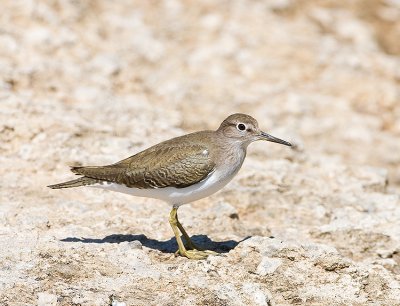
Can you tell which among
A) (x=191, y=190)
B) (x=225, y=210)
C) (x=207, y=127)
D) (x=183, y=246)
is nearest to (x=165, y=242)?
(x=183, y=246)

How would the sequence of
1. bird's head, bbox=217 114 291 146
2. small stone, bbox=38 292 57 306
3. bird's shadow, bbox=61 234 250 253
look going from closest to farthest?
small stone, bbox=38 292 57 306, bird's shadow, bbox=61 234 250 253, bird's head, bbox=217 114 291 146

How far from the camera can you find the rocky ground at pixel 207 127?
790 centimetres

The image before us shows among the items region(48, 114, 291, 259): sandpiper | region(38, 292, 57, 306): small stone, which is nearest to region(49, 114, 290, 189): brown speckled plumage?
region(48, 114, 291, 259): sandpiper

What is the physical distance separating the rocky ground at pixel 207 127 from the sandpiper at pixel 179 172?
0.61m

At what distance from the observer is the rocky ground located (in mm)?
7898

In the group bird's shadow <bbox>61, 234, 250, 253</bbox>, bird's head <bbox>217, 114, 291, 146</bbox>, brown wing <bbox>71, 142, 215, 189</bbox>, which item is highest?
bird's head <bbox>217, 114, 291, 146</bbox>

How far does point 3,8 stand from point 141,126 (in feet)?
13.8

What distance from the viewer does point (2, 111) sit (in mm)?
11203

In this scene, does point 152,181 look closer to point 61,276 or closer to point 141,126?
point 61,276

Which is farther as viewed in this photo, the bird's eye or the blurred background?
the blurred background

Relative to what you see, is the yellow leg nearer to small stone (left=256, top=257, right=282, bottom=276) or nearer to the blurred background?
small stone (left=256, top=257, right=282, bottom=276)

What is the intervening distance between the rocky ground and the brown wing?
76cm

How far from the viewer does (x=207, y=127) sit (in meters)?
13.2

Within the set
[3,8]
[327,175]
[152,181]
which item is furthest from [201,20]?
[152,181]
